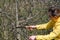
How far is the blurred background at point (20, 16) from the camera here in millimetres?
5926

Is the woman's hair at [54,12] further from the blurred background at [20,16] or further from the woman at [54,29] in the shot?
the blurred background at [20,16]

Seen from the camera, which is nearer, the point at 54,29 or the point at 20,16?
the point at 54,29

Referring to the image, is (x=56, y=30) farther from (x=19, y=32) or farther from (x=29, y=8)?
(x=29, y=8)

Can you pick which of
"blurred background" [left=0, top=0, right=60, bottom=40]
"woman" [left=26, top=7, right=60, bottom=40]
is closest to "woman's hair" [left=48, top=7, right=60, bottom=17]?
"woman" [left=26, top=7, right=60, bottom=40]

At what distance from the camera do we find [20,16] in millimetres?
6688

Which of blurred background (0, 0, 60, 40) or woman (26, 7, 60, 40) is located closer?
woman (26, 7, 60, 40)

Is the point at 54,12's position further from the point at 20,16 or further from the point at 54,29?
the point at 20,16

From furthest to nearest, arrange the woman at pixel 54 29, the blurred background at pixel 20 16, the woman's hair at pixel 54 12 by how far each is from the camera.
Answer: the blurred background at pixel 20 16 → the woman's hair at pixel 54 12 → the woman at pixel 54 29

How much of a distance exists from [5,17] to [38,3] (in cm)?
133

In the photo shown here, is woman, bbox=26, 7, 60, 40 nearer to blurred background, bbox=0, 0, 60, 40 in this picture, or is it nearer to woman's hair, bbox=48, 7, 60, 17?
woman's hair, bbox=48, 7, 60, 17

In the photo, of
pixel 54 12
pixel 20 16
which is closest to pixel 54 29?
pixel 54 12

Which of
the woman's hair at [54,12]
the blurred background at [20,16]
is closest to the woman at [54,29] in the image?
the woman's hair at [54,12]

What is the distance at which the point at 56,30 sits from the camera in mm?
3713

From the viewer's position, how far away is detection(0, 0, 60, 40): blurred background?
19.4 feet
